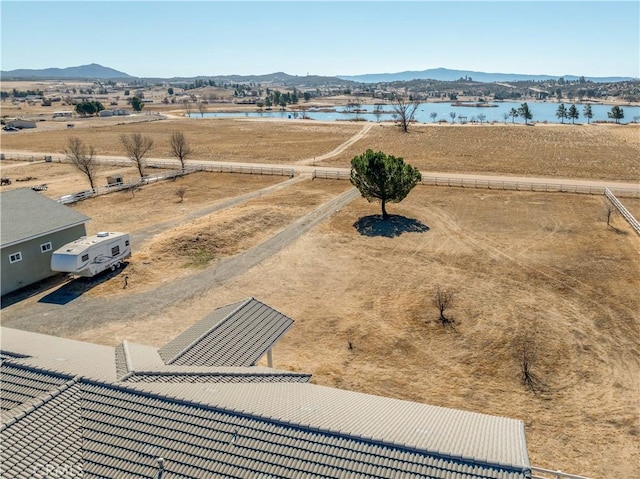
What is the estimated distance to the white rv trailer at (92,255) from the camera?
1062 inches

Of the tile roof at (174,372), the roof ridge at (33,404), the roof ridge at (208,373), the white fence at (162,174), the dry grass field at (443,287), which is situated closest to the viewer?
the roof ridge at (33,404)

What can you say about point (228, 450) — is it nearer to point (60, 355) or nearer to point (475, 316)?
point (60, 355)

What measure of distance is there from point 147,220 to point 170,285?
48.4ft

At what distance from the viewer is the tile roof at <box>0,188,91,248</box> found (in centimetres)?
2756

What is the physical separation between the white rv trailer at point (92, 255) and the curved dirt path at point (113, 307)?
219 centimetres

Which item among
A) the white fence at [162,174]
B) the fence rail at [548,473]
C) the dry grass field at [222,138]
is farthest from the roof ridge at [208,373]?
the dry grass field at [222,138]

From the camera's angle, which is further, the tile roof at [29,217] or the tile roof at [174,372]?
the tile roof at [29,217]

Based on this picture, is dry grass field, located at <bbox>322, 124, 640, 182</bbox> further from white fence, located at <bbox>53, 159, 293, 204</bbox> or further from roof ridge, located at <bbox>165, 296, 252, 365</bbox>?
roof ridge, located at <bbox>165, 296, 252, 365</bbox>

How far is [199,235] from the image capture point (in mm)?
34594

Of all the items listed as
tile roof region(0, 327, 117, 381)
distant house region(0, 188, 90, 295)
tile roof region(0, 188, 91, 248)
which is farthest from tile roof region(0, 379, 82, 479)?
tile roof region(0, 188, 91, 248)

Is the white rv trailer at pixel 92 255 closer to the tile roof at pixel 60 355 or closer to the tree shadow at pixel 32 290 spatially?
the tree shadow at pixel 32 290

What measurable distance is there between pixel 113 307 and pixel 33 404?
50.6 feet

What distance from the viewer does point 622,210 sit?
40.1 m

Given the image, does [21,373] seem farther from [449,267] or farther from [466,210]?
[466,210]
